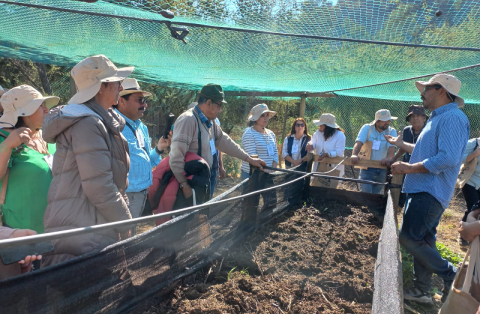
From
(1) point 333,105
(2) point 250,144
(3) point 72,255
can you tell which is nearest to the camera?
(3) point 72,255

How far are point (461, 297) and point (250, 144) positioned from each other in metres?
→ 3.26

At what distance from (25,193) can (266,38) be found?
263 centimetres

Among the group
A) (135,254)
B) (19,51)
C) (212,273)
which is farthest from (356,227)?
(19,51)

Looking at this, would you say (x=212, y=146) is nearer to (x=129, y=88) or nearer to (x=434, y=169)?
(x=129, y=88)

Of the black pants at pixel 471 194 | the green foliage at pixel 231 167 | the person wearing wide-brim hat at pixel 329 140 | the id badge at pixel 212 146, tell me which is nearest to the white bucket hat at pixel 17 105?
the id badge at pixel 212 146

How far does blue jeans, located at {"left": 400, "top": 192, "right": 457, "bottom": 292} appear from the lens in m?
2.96

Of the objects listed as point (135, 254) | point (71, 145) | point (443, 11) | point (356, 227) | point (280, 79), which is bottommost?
point (356, 227)

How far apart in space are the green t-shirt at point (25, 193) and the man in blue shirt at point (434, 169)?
111 inches

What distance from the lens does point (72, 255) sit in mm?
1798

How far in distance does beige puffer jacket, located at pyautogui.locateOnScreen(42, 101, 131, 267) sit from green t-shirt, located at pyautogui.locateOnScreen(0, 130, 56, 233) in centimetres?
39

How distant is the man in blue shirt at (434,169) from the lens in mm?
2809

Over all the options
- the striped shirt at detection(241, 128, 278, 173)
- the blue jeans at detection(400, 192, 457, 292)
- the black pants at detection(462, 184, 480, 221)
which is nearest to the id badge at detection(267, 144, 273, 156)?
the striped shirt at detection(241, 128, 278, 173)

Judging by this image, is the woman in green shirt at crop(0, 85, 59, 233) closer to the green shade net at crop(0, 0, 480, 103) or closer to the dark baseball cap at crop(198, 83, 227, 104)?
the green shade net at crop(0, 0, 480, 103)

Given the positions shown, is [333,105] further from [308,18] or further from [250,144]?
[308,18]
